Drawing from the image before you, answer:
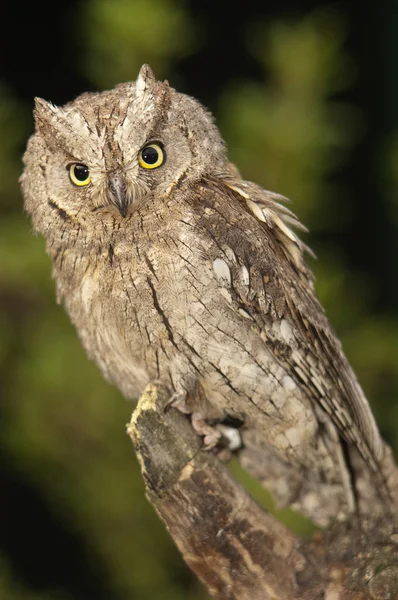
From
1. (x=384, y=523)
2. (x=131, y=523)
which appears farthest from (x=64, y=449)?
(x=384, y=523)

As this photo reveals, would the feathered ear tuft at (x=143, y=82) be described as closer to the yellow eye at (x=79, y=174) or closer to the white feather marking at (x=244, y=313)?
the yellow eye at (x=79, y=174)

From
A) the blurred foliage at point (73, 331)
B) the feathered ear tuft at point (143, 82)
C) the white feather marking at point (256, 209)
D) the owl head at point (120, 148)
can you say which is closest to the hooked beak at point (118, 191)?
the owl head at point (120, 148)

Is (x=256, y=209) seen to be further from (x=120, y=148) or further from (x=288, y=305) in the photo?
(x=120, y=148)

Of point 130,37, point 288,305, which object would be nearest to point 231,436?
point 288,305

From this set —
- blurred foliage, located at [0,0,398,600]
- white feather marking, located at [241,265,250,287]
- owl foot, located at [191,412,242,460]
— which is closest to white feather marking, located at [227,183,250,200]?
white feather marking, located at [241,265,250,287]

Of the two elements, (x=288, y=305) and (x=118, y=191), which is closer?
(x=118, y=191)

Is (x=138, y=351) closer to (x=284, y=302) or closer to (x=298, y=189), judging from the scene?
(x=284, y=302)

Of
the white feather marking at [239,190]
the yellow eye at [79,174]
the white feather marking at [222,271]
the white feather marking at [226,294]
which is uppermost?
the yellow eye at [79,174]
